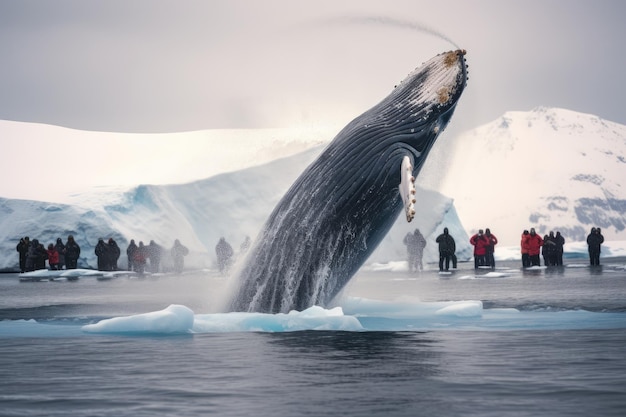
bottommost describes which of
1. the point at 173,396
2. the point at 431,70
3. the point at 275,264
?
the point at 173,396

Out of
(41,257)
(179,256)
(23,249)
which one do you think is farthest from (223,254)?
(23,249)

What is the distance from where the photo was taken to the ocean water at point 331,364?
16.2 ft

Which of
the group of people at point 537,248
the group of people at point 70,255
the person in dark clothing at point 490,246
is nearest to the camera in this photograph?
the group of people at point 537,248

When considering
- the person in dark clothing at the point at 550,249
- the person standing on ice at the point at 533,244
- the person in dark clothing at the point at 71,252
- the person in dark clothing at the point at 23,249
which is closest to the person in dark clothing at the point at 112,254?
the person in dark clothing at the point at 71,252

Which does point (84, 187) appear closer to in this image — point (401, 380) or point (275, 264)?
point (275, 264)

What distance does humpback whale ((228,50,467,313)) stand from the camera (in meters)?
9.55

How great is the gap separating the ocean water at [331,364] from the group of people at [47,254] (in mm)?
22732

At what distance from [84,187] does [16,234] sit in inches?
191

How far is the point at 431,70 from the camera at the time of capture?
10008 mm

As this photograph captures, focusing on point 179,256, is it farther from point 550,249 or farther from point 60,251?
point 550,249

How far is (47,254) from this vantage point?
3419 cm

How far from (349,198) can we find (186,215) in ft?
112

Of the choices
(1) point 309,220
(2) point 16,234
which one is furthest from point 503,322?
(2) point 16,234

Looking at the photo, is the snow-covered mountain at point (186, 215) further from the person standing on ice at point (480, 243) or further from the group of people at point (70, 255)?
the person standing on ice at point (480, 243)
